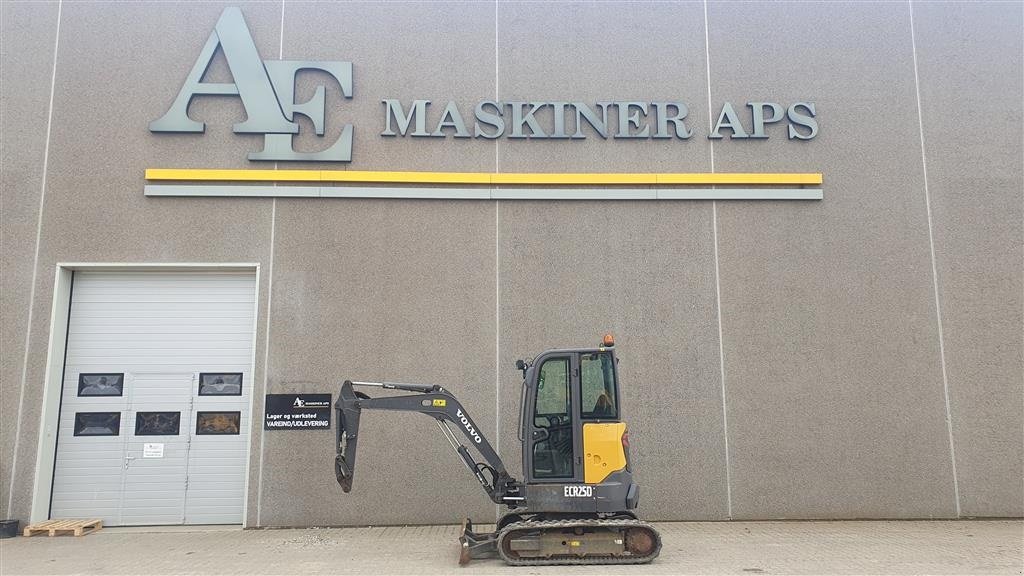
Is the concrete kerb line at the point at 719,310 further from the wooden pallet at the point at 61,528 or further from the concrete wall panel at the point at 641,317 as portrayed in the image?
the wooden pallet at the point at 61,528

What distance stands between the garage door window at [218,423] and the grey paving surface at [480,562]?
1.33 m

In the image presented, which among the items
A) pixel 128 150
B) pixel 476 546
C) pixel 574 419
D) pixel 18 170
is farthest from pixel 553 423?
pixel 18 170

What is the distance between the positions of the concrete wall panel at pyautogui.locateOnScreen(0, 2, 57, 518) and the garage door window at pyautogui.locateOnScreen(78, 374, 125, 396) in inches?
29.0

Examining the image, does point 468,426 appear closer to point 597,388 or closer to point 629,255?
point 597,388

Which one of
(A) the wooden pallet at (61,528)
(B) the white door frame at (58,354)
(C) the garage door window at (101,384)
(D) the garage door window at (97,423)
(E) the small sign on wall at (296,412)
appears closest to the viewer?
(A) the wooden pallet at (61,528)

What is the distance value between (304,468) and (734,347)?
20.9 feet

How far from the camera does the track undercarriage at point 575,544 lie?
6828mm

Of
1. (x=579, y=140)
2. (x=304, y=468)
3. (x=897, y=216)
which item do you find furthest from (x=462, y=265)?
(x=897, y=216)

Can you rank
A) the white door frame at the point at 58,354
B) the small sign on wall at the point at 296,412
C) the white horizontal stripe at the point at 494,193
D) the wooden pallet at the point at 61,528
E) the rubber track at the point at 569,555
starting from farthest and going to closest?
the white horizontal stripe at the point at 494,193
the small sign on wall at the point at 296,412
the white door frame at the point at 58,354
the wooden pallet at the point at 61,528
the rubber track at the point at 569,555

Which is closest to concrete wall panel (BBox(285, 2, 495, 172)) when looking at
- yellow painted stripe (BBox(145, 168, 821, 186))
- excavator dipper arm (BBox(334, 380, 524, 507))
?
yellow painted stripe (BBox(145, 168, 821, 186))

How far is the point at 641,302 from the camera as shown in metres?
9.59

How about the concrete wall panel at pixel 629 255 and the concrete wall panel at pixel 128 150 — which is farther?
the concrete wall panel at pixel 128 150

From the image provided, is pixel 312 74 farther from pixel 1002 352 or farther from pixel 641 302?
pixel 1002 352

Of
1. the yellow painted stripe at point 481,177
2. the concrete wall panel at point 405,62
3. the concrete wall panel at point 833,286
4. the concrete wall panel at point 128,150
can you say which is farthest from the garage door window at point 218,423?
the concrete wall panel at point 833,286
